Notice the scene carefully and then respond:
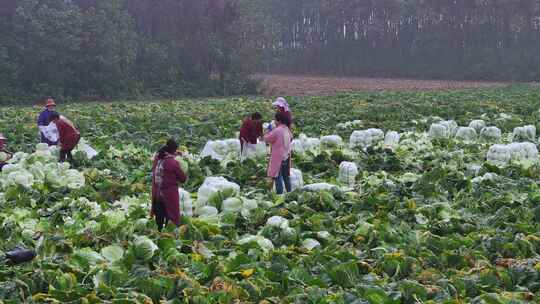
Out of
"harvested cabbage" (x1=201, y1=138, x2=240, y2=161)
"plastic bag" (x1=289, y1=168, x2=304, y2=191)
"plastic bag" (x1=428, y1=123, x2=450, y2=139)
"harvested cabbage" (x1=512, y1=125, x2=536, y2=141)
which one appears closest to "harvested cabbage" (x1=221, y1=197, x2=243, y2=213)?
"plastic bag" (x1=289, y1=168, x2=304, y2=191)

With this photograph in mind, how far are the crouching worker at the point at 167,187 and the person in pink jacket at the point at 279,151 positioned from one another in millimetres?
2384

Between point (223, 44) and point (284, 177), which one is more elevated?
point (223, 44)

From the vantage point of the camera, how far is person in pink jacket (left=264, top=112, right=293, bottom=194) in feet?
33.2

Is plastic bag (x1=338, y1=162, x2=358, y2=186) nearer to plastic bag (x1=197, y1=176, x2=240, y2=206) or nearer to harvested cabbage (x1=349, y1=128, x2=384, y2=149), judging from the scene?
plastic bag (x1=197, y1=176, x2=240, y2=206)

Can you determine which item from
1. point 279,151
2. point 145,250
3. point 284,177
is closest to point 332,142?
point 284,177

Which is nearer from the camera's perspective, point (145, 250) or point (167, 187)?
point (145, 250)

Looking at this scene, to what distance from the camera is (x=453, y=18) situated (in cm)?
6556

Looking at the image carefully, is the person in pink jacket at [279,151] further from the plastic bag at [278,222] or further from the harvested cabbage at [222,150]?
the harvested cabbage at [222,150]

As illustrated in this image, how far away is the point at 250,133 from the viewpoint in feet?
39.6

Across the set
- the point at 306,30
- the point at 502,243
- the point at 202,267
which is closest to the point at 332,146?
the point at 502,243

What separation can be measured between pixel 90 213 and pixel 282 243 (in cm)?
239

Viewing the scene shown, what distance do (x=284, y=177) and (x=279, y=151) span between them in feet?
1.47

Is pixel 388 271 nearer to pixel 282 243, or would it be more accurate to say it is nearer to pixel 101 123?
pixel 282 243

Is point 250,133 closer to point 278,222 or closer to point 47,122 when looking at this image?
point 47,122
